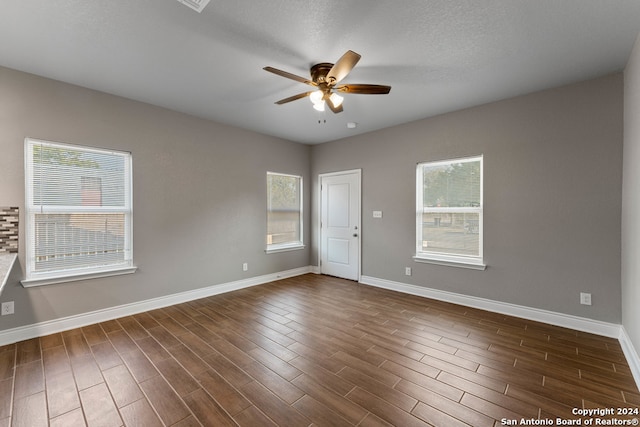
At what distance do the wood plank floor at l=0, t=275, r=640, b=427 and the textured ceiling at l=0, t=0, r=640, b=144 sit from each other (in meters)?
2.70

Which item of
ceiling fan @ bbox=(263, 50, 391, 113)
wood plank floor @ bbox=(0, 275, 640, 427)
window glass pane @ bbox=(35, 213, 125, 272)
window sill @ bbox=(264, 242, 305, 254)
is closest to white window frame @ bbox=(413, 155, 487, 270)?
wood plank floor @ bbox=(0, 275, 640, 427)

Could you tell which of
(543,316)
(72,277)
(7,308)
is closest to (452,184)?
(543,316)

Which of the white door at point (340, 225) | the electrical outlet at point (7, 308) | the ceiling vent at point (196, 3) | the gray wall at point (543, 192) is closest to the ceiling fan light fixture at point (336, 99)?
the ceiling vent at point (196, 3)

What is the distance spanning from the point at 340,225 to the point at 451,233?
6.72 ft

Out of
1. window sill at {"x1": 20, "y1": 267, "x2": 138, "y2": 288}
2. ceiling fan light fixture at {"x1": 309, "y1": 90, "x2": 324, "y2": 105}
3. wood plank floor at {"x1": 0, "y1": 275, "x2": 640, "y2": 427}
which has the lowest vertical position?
wood plank floor at {"x1": 0, "y1": 275, "x2": 640, "y2": 427}

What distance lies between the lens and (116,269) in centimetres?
334

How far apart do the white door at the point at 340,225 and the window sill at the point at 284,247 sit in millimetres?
480

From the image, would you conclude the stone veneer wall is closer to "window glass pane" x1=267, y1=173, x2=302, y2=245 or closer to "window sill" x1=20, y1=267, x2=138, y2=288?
"window sill" x1=20, y1=267, x2=138, y2=288

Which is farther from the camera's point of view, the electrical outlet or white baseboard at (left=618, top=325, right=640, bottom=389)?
the electrical outlet

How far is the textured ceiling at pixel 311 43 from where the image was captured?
6.36 feet

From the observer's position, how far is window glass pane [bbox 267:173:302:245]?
5.18 metres

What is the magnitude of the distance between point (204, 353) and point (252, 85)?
2.80m

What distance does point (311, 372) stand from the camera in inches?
87.5

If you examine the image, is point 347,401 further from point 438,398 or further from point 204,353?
point 204,353
